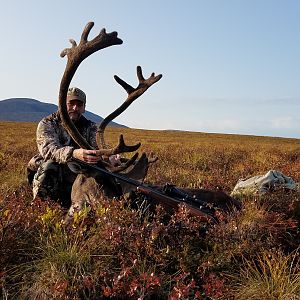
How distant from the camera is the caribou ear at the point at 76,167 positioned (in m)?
5.41

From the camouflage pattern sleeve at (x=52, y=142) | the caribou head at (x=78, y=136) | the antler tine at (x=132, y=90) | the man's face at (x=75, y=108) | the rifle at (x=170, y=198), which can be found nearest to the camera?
the rifle at (x=170, y=198)

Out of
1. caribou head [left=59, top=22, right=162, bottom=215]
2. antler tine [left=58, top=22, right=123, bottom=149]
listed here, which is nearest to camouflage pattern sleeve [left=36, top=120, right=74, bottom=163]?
caribou head [left=59, top=22, right=162, bottom=215]

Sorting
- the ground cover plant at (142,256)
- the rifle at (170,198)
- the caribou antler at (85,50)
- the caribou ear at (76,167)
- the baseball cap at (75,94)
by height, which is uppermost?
the caribou antler at (85,50)

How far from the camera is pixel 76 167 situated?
5430 millimetres

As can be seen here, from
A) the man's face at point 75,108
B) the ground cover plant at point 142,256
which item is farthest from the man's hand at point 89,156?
the man's face at point 75,108

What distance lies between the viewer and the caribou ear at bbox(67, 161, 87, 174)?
5.41m

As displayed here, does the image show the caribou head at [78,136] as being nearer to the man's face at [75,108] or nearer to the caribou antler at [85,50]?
the caribou antler at [85,50]

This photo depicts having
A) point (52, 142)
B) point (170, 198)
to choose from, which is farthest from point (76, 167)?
point (170, 198)

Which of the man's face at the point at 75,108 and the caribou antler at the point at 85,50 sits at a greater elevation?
the caribou antler at the point at 85,50

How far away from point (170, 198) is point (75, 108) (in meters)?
2.22

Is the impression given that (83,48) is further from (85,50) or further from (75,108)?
(75,108)

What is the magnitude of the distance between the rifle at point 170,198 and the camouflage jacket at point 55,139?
0.30 meters

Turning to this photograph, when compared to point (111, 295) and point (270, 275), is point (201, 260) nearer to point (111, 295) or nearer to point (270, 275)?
point (270, 275)

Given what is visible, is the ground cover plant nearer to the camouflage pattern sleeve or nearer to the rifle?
the rifle
